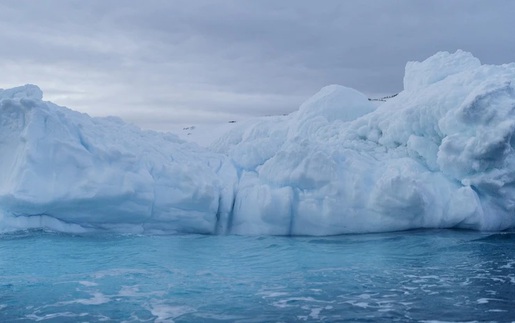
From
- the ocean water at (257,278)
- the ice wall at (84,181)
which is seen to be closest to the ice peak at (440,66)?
the ocean water at (257,278)

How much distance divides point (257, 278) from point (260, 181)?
189 inches

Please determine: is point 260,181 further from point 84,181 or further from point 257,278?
point 257,278

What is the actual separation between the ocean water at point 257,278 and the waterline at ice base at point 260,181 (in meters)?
0.50

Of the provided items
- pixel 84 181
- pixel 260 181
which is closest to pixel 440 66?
pixel 260 181

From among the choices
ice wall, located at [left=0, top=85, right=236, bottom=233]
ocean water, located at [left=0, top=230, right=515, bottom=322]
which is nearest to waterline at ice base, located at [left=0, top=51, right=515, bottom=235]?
ice wall, located at [left=0, top=85, right=236, bottom=233]

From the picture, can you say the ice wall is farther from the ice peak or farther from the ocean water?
the ice peak

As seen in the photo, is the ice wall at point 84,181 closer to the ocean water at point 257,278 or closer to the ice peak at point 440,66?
the ocean water at point 257,278

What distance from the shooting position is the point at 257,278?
870cm

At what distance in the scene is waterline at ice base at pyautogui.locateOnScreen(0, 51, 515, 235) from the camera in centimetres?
1190

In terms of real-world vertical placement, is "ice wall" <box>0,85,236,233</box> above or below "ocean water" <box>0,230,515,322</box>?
above

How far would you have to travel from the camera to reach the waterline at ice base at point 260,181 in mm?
11898

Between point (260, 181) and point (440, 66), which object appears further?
point (440, 66)

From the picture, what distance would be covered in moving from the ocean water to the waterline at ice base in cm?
50

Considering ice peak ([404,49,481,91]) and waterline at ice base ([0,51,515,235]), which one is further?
ice peak ([404,49,481,91])
